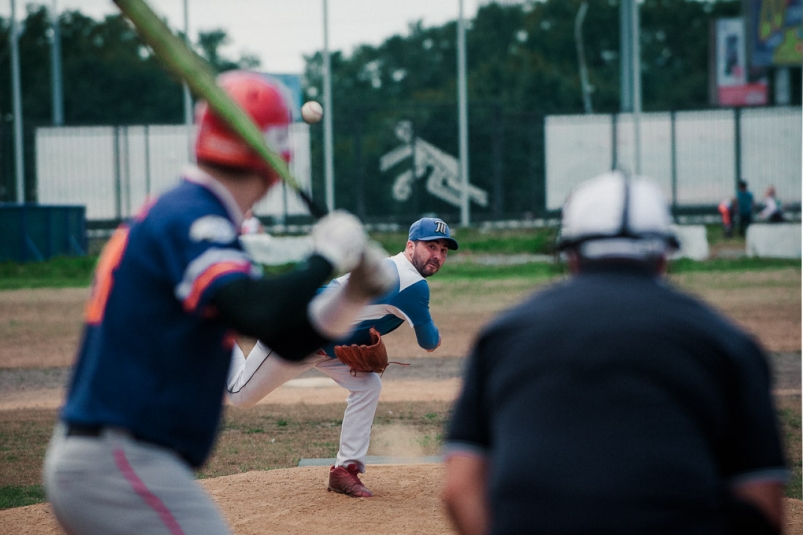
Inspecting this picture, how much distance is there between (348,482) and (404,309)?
1243mm

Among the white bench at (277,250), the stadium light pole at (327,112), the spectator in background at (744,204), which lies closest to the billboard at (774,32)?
the spectator in background at (744,204)

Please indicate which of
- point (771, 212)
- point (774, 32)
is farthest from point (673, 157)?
point (774, 32)

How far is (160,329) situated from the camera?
274 centimetres

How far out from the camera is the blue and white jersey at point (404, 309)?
6.79 m

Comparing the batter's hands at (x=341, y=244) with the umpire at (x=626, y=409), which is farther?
the batter's hands at (x=341, y=244)

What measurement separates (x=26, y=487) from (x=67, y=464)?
17.6 feet

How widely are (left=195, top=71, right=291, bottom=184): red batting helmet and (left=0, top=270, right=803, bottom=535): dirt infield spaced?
3553mm

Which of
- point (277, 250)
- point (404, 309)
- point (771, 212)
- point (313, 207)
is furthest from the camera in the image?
point (771, 212)

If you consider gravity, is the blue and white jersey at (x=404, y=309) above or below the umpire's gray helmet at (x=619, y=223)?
below

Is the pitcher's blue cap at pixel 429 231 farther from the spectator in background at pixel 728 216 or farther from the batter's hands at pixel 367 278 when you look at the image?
the spectator in background at pixel 728 216

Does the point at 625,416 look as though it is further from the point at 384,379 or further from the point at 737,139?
the point at 737,139

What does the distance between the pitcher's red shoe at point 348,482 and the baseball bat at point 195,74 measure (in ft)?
13.5

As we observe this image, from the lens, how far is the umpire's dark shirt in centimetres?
206

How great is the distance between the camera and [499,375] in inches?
87.0
